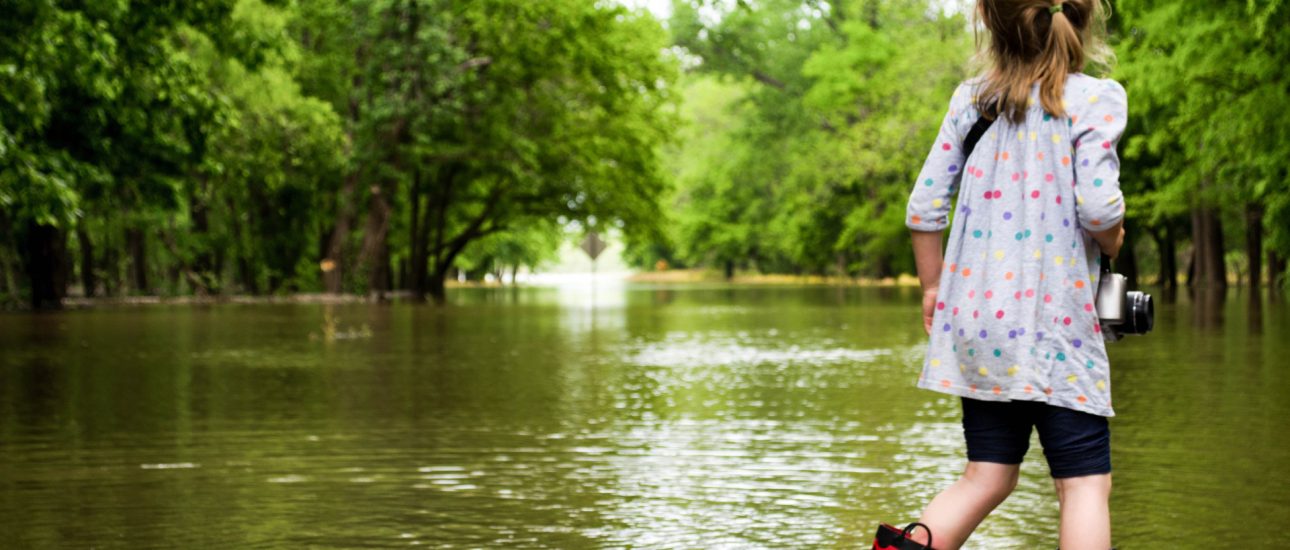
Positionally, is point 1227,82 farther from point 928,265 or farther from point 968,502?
point 968,502

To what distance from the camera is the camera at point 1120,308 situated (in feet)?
13.7

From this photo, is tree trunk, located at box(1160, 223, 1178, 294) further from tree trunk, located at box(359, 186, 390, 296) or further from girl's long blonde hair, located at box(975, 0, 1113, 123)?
girl's long blonde hair, located at box(975, 0, 1113, 123)

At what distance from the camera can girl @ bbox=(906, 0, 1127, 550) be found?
413 centimetres

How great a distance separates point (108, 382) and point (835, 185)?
212ft

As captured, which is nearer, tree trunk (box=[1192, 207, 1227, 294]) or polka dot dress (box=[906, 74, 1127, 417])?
polka dot dress (box=[906, 74, 1127, 417])

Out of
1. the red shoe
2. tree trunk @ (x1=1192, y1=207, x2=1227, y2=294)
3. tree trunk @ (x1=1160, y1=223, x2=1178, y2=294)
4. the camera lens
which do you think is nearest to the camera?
the camera lens

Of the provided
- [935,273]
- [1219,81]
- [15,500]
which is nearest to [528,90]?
[1219,81]

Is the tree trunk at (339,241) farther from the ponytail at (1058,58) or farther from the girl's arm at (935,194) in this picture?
the ponytail at (1058,58)

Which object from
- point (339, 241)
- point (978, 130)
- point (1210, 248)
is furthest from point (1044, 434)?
point (1210, 248)

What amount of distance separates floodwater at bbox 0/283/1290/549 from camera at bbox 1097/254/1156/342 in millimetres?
2441

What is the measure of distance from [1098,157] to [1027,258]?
0.95ft

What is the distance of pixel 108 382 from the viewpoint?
49.6 feet

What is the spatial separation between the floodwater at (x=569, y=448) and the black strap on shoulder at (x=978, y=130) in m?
2.51

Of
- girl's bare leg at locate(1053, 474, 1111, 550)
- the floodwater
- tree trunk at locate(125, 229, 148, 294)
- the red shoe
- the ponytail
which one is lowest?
the floodwater
